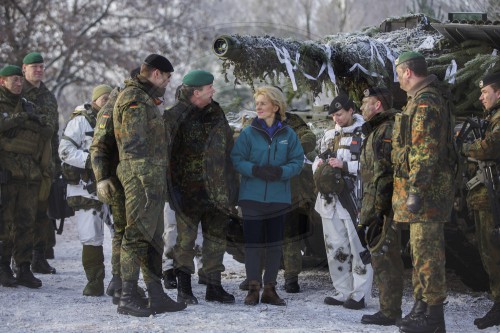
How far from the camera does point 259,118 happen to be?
7.80 meters

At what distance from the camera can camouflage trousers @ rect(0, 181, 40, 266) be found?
8555mm

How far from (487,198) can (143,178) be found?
256 centimetres

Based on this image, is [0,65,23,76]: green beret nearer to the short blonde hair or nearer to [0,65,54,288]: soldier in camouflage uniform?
[0,65,54,288]: soldier in camouflage uniform

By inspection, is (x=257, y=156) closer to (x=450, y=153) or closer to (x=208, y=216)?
(x=208, y=216)

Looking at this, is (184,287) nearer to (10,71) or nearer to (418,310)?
(418,310)

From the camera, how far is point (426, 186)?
20.3 ft

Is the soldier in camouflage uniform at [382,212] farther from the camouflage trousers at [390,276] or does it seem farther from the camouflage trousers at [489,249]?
the camouflage trousers at [489,249]

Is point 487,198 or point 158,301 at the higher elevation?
point 487,198

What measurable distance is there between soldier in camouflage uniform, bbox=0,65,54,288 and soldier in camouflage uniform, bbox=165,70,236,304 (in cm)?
168

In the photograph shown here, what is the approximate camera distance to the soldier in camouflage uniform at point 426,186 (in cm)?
621

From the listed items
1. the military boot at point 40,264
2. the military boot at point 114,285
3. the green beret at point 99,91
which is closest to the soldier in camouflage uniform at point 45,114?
the military boot at point 40,264

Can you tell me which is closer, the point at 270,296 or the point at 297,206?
the point at 270,296

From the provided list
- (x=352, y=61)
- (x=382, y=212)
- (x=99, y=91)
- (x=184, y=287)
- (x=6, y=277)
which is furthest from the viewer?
(x=352, y=61)

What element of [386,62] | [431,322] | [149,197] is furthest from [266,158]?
[431,322]
